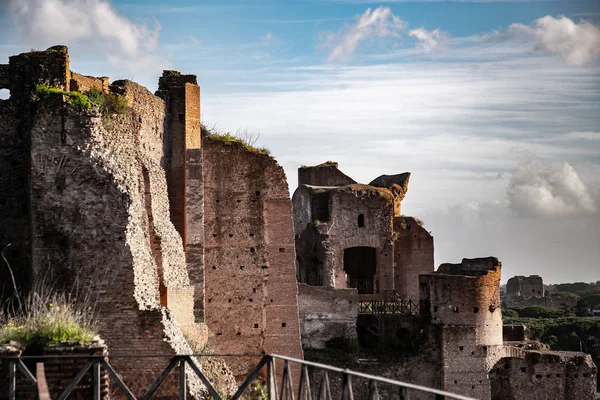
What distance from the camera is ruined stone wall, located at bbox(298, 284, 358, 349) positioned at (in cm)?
3350

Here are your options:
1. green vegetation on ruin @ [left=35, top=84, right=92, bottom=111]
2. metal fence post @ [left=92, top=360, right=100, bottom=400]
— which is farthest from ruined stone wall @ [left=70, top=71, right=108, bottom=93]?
metal fence post @ [left=92, top=360, right=100, bottom=400]

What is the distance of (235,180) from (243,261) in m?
1.73

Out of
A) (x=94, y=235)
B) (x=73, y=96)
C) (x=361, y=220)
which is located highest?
(x=73, y=96)

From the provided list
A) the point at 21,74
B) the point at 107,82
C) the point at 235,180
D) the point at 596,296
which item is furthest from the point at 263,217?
the point at 596,296

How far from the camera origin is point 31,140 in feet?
60.3

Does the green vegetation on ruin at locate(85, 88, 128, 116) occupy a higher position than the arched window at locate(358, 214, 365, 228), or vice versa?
the green vegetation on ruin at locate(85, 88, 128, 116)

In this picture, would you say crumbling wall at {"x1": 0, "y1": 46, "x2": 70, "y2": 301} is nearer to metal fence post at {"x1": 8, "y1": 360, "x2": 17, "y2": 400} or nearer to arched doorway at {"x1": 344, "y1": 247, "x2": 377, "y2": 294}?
metal fence post at {"x1": 8, "y1": 360, "x2": 17, "y2": 400}

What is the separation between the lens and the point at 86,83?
2023 centimetres

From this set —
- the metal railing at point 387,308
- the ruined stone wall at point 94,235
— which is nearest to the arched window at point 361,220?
the metal railing at point 387,308

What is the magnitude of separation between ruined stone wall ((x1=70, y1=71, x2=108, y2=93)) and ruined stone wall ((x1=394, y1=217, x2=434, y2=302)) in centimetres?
2041

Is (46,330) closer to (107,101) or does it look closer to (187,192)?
(107,101)

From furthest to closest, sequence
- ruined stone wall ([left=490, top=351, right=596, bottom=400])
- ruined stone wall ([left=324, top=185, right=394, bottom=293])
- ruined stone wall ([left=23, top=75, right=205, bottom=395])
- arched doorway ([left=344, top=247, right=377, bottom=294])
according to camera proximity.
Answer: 1. arched doorway ([left=344, top=247, right=377, bottom=294])
2. ruined stone wall ([left=324, top=185, right=394, bottom=293])
3. ruined stone wall ([left=490, top=351, right=596, bottom=400])
4. ruined stone wall ([left=23, top=75, right=205, bottom=395])

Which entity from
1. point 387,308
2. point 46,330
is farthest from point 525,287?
point 46,330

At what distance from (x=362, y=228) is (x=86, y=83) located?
65.5 ft
